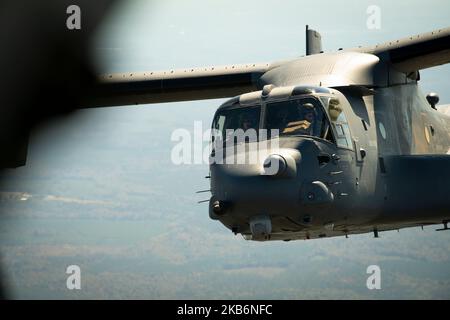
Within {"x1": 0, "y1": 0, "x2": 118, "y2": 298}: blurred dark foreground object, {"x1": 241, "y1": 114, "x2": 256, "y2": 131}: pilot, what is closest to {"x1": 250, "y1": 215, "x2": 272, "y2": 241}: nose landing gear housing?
{"x1": 241, "y1": 114, "x2": 256, "y2": 131}: pilot

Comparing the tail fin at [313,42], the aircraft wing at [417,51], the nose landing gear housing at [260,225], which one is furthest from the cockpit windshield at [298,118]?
the tail fin at [313,42]

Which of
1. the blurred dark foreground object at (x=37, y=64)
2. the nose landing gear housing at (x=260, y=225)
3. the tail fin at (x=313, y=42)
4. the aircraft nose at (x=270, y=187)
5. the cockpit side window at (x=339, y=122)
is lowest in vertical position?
the nose landing gear housing at (x=260, y=225)

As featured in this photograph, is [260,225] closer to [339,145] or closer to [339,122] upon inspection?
[339,145]

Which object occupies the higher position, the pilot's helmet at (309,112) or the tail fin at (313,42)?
the tail fin at (313,42)

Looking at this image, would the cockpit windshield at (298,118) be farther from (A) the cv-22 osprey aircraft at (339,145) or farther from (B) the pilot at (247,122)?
(B) the pilot at (247,122)

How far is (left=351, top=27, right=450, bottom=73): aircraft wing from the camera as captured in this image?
1984cm

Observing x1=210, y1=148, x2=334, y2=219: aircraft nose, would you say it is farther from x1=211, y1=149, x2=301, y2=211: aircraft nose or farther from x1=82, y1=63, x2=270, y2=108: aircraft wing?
x1=82, y1=63, x2=270, y2=108: aircraft wing

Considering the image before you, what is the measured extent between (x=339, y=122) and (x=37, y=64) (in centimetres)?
533

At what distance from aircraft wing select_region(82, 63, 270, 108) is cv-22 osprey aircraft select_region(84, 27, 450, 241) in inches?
3.4

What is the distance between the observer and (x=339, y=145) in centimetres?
1697

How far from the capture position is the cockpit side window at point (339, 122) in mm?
17062

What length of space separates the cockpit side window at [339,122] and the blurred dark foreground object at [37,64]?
13.7 ft

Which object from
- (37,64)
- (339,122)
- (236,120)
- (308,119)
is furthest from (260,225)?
(37,64)
